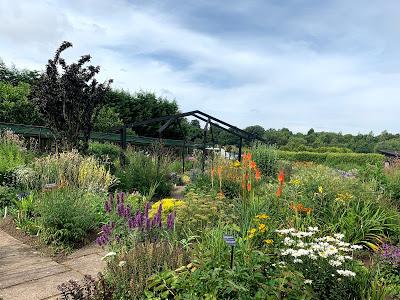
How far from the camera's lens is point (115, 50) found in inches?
254

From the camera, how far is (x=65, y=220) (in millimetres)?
4770

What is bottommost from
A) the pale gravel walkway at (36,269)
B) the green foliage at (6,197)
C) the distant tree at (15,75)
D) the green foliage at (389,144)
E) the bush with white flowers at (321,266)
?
the pale gravel walkway at (36,269)

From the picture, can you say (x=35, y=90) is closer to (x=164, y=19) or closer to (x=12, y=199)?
(x=12, y=199)

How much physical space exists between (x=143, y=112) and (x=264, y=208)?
2038 centimetres

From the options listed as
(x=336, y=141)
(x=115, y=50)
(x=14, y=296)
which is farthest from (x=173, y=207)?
(x=336, y=141)

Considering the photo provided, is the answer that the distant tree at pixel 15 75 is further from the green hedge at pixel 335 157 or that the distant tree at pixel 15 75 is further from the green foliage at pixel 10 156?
the green hedge at pixel 335 157

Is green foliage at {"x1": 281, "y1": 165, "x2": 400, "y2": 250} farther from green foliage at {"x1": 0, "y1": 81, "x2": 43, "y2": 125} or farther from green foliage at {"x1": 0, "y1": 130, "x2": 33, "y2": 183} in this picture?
green foliage at {"x1": 0, "y1": 81, "x2": 43, "y2": 125}

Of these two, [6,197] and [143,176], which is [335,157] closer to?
[143,176]

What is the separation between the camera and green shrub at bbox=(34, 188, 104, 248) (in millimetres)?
4719

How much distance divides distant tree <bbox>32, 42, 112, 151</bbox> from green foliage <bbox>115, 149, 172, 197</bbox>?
51.0 inches

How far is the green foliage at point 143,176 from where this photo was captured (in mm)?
8164

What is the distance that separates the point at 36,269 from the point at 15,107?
14170mm

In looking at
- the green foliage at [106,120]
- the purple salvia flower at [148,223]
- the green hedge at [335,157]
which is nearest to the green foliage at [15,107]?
the green foliage at [106,120]

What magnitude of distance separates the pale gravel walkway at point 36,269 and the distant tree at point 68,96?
3.96 metres
